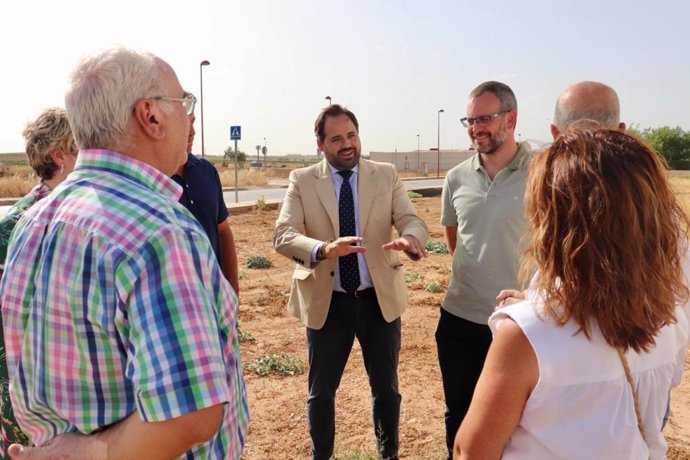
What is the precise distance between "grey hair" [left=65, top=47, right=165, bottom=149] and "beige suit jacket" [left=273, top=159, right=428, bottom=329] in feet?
A: 6.08

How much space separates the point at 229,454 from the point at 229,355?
0.27 meters

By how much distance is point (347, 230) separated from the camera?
11.5 ft

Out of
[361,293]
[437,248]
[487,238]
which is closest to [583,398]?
[487,238]

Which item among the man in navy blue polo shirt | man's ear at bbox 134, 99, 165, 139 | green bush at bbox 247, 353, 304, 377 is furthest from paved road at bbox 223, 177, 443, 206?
man's ear at bbox 134, 99, 165, 139

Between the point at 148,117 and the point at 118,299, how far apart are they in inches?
19.2

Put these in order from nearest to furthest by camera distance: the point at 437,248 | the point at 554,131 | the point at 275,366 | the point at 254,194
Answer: the point at 554,131, the point at 275,366, the point at 437,248, the point at 254,194

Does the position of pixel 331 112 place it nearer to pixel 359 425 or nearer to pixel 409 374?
pixel 359 425

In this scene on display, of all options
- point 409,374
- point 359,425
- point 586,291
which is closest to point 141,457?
point 586,291

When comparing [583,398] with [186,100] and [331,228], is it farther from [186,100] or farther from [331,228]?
[331,228]

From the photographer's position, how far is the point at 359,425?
4023mm

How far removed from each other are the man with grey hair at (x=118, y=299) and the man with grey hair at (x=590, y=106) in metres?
1.84

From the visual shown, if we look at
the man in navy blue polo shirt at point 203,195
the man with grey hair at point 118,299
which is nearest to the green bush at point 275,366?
the man in navy blue polo shirt at point 203,195

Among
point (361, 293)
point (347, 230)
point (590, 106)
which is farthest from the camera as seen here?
point (347, 230)

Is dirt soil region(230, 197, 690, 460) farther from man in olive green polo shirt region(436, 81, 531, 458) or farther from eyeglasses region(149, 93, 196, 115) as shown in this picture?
eyeglasses region(149, 93, 196, 115)
